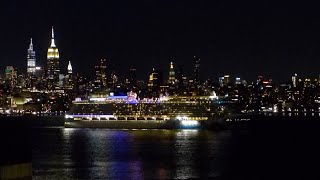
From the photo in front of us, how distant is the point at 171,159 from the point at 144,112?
4811 centimetres

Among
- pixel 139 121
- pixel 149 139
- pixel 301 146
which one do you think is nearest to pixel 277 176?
pixel 301 146

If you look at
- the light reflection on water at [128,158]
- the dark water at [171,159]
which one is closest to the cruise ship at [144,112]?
the light reflection on water at [128,158]

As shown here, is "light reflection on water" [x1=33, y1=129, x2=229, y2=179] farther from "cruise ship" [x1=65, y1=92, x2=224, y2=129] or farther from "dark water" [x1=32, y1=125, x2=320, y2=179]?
"cruise ship" [x1=65, y1=92, x2=224, y2=129]

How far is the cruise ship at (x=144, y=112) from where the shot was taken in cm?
9650

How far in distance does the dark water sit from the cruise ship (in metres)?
21.8

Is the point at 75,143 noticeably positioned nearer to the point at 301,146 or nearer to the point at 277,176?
the point at 301,146

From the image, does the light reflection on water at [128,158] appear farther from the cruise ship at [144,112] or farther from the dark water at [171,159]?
the cruise ship at [144,112]

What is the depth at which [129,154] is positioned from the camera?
54594 mm

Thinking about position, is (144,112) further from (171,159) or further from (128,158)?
(171,159)

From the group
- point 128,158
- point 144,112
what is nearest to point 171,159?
point 128,158

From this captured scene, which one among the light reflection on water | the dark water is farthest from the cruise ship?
the dark water

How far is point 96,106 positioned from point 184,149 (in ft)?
140

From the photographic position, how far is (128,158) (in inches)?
1996

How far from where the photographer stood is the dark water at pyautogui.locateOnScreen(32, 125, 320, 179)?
39969mm
